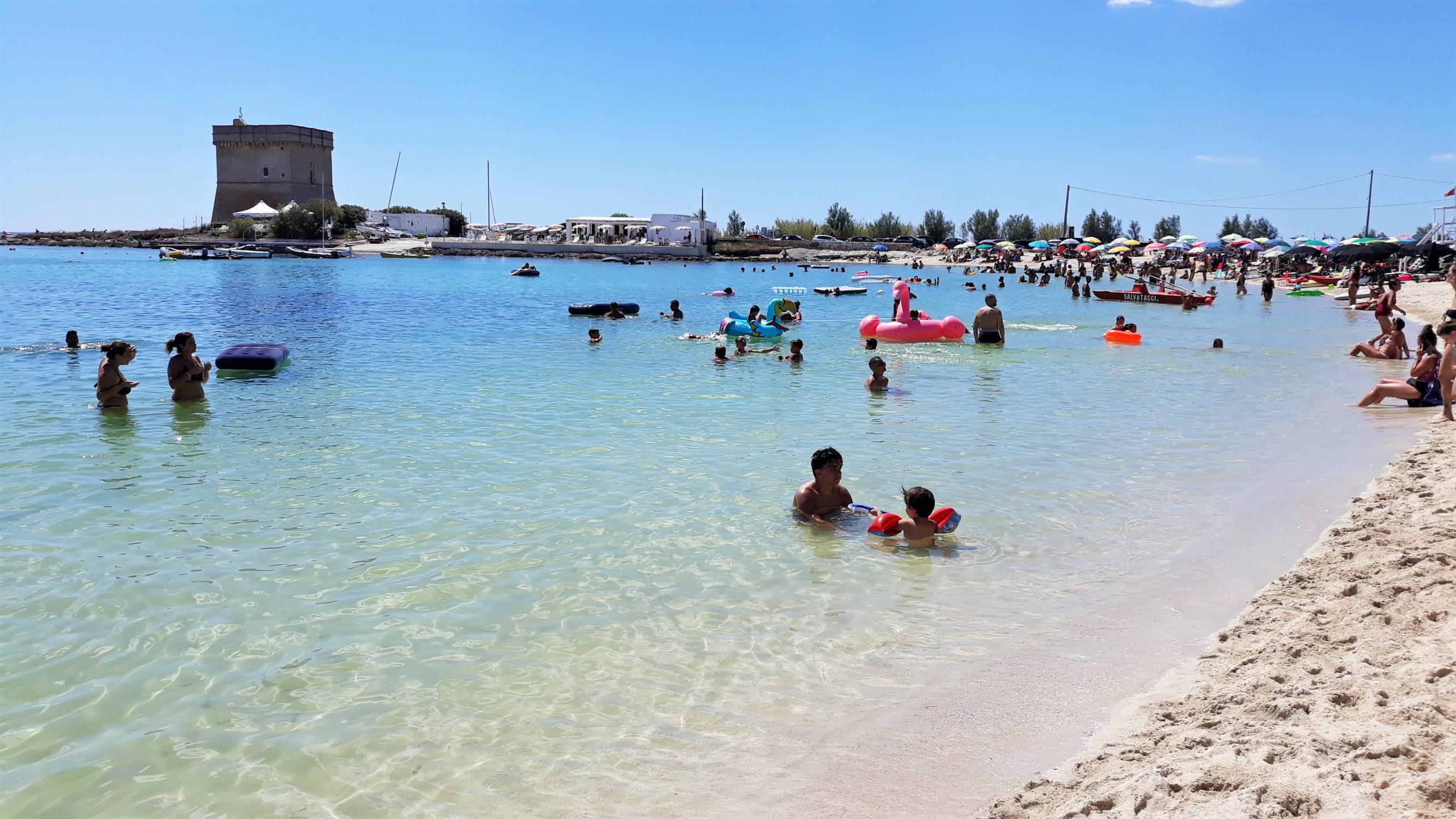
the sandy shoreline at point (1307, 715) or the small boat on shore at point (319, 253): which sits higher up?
the small boat on shore at point (319, 253)

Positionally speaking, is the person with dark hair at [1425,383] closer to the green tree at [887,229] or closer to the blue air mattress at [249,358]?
the blue air mattress at [249,358]

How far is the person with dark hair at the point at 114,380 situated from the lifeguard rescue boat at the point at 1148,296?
1174 inches

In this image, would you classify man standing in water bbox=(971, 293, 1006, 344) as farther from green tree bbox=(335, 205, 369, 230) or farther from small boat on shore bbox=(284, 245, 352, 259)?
green tree bbox=(335, 205, 369, 230)

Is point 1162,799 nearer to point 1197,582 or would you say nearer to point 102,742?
point 1197,582

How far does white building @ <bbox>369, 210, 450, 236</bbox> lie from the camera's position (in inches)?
3777

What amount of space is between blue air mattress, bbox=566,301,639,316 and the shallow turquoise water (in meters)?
11.5

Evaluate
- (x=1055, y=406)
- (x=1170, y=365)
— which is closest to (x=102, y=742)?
(x=1055, y=406)

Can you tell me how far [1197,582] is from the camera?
5.45 metres

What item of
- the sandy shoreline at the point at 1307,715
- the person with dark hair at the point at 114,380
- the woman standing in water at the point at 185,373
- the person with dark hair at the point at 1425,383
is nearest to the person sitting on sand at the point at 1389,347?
the person with dark hair at the point at 1425,383

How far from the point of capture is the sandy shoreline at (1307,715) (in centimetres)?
281

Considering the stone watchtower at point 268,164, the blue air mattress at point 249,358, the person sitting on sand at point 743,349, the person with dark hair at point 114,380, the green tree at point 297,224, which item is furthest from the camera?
the stone watchtower at point 268,164

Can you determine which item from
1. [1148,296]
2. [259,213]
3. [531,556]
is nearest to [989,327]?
[531,556]

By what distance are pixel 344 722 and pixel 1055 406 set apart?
32.3 feet

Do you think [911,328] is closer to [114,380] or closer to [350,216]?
[114,380]
